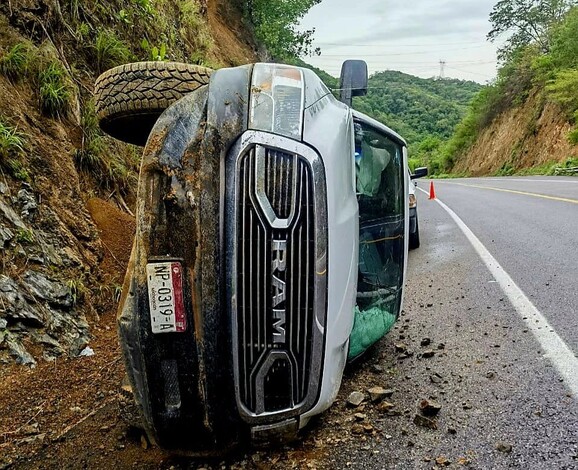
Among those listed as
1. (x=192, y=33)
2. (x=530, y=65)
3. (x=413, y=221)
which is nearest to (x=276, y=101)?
(x=413, y=221)

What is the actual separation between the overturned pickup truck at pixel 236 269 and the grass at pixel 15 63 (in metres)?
3.03

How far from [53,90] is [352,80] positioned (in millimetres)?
2756

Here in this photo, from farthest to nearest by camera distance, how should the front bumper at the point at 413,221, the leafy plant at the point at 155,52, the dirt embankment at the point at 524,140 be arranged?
the dirt embankment at the point at 524,140
the front bumper at the point at 413,221
the leafy plant at the point at 155,52

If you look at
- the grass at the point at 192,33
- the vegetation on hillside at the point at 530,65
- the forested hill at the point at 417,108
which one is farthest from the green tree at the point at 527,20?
the grass at the point at 192,33

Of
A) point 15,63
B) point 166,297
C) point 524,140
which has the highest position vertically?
point 524,140

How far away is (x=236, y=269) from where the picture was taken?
1.78m

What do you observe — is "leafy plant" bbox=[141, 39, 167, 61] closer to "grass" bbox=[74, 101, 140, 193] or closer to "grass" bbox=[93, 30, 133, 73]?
"grass" bbox=[93, 30, 133, 73]

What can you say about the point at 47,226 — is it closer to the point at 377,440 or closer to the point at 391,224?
the point at 391,224

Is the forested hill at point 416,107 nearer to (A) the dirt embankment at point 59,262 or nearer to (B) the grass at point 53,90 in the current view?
(A) the dirt embankment at point 59,262

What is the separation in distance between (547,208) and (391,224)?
7.73 metres

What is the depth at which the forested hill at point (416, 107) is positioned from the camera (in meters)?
77.2

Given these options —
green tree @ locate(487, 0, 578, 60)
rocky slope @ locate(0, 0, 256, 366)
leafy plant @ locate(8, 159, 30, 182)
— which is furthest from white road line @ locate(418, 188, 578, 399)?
green tree @ locate(487, 0, 578, 60)

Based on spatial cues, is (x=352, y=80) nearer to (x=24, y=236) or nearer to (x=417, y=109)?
(x=24, y=236)

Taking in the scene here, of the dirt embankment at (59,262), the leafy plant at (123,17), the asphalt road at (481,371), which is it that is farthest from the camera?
the leafy plant at (123,17)
